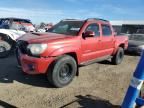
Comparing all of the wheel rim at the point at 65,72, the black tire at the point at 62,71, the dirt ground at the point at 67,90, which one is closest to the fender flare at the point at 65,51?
the black tire at the point at 62,71

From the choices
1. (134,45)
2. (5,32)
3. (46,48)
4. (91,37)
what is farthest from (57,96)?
(134,45)

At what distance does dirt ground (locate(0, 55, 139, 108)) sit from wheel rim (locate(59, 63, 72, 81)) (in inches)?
9.6

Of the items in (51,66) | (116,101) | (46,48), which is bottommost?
(116,101)

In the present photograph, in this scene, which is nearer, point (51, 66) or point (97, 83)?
point (51, 66)

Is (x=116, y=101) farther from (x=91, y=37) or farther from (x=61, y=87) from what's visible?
(x=91, y=37)

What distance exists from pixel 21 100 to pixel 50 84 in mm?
1262

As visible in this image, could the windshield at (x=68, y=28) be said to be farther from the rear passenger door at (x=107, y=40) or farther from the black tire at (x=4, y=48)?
the black tire at (x=4, y=48)

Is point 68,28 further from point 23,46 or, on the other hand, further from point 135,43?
point 135,43

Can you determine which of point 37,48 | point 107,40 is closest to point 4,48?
point 107,40

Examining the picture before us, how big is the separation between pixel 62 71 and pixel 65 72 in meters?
0.14

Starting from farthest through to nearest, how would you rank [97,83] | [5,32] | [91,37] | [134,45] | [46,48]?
[134,45] → [5,32] → [91,37] → [97,83] → [46,48]

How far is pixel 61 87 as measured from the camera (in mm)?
6105

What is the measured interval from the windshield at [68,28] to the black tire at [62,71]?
3.17ft

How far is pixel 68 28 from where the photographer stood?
7.27 m
